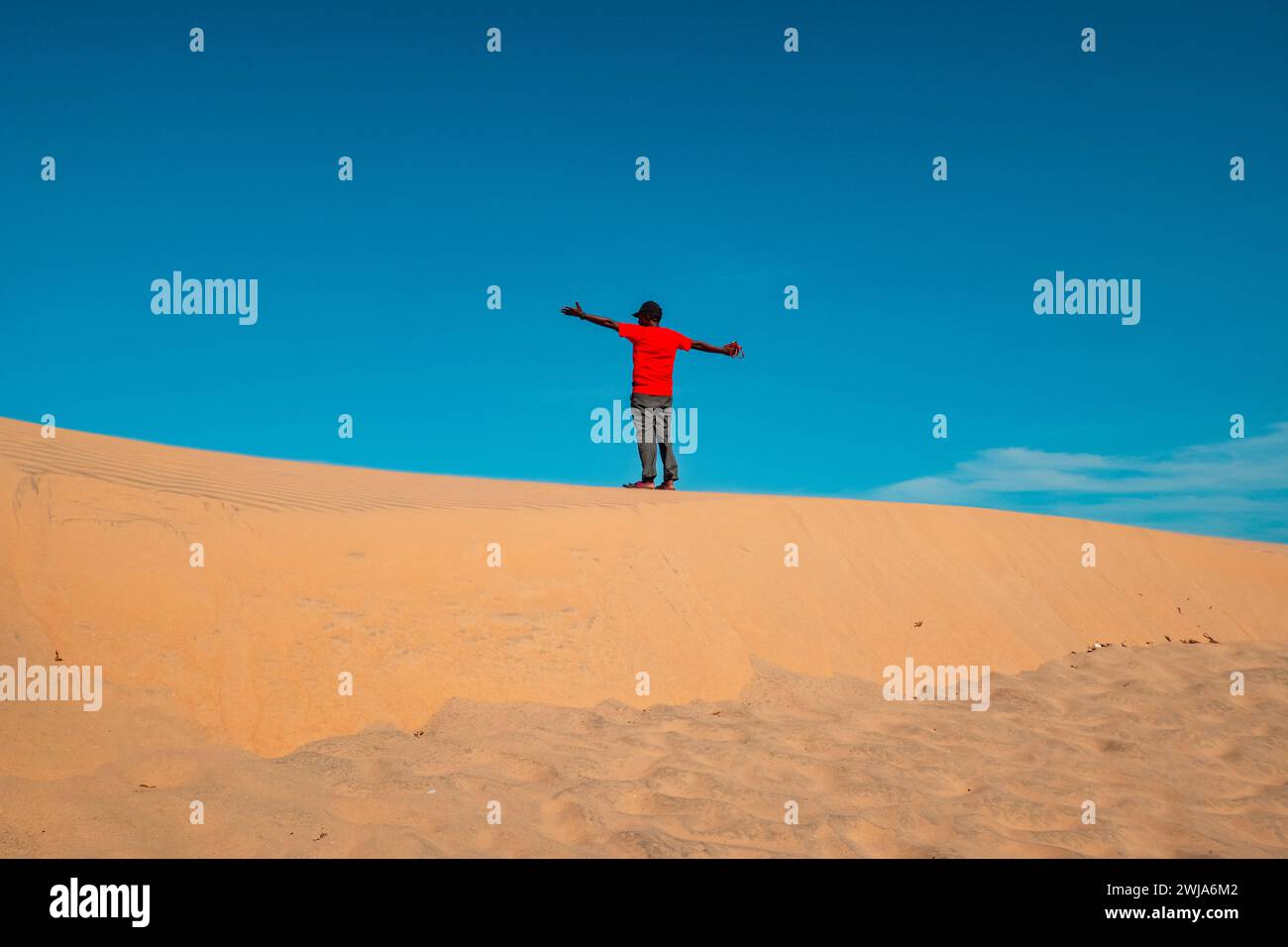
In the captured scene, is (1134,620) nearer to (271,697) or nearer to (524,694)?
(524,694)

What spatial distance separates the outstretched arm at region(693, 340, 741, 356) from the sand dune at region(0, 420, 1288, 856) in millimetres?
1832

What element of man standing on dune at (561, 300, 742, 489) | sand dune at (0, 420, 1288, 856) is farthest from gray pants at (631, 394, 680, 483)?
sand dune at (0, 420, 1288, 856)

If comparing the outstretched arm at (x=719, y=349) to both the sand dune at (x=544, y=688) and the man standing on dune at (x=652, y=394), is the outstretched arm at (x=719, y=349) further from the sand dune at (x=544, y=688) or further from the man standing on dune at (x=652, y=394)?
the sand dune at (x=544, y=688)

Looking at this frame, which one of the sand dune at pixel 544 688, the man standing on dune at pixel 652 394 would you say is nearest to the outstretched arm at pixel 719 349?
the man standing on dune at pixel 652 394

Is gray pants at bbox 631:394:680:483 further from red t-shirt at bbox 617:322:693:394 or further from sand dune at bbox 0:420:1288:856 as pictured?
sand dune at bbox 0:420:1288:856

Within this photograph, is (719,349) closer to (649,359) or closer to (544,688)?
(649,359)

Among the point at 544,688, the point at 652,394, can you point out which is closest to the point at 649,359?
the point at 652,394

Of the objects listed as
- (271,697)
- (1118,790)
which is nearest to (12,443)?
(271,697)

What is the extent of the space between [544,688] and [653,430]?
4.16m

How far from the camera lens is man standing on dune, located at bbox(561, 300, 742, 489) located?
8.78 metres

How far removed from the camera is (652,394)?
8.78 m

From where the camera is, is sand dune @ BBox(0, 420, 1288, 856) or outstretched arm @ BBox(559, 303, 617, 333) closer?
sand dune @ BBox(0, 420, 1288, 856)

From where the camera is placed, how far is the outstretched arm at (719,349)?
889cm
